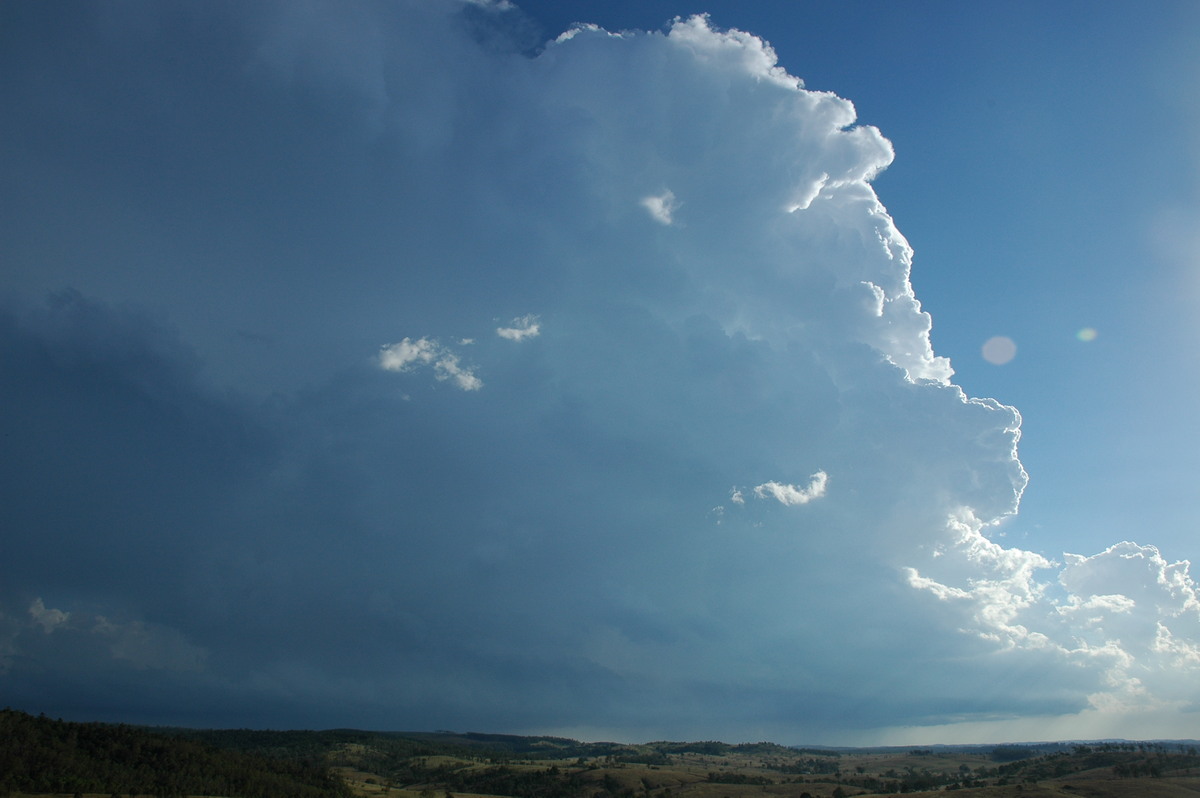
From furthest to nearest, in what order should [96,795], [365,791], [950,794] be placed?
1. [365,791]
2. [950,794]
3. [96,795]

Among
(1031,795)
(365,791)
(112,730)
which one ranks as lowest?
(365,791)

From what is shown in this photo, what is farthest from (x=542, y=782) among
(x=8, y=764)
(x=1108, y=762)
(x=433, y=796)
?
(x=1108, y=762)

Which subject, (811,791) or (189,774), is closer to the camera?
(189,774)

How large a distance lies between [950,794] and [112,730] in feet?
469

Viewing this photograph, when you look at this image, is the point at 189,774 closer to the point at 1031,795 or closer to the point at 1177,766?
the point at 1031,795

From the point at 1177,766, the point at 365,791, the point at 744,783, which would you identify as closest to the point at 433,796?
the point at 365,791

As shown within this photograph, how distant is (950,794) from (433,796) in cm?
10830

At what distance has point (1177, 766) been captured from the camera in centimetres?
15962

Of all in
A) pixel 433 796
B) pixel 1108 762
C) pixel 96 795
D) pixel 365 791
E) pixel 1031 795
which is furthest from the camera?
pixel 1108 762

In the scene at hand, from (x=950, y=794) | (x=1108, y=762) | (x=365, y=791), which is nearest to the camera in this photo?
(x=950, y=794)

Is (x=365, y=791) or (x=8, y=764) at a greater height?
(x=8, y=764)

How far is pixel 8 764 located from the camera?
79938 millimetres

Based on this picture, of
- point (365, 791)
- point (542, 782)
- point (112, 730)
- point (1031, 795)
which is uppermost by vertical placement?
point (112, 730)

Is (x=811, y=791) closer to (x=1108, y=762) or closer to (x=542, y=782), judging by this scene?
(x=542, y=782)
